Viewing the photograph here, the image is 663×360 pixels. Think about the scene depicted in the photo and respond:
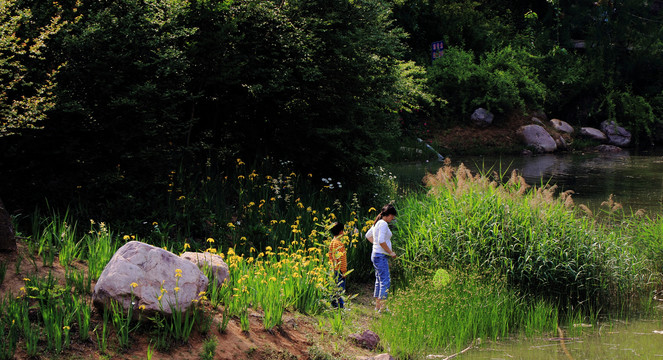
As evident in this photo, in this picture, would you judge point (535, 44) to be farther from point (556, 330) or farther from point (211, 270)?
point (211, 270)

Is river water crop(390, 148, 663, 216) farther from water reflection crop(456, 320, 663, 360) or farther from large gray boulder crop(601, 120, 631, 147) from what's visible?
water reflection crop(456, 320, 663, 360)

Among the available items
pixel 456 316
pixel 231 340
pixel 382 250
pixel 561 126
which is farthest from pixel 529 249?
pixel 561 126

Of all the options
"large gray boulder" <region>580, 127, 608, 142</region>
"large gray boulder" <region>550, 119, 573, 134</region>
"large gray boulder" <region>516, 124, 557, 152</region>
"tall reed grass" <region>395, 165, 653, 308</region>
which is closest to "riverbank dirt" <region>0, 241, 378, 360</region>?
"tall reed grass" <region>395, 165, 653, 308</region>

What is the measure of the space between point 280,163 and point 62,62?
4408 mm

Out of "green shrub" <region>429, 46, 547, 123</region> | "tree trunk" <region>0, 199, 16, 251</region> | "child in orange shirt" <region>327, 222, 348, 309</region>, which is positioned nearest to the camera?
"tree trunk" <region>0, 199, 16, 251</region>

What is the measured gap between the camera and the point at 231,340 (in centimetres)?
598

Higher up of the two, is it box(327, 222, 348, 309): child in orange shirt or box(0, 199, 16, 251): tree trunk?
box(0, 199, 16, 251): tree trunk

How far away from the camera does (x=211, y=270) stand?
6633 millimetres

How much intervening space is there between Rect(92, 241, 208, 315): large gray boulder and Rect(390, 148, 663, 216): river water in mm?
9270

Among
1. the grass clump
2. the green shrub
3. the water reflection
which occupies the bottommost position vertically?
the water reflection

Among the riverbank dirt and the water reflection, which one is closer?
the riverbank dirt

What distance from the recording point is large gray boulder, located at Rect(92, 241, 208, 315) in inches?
218

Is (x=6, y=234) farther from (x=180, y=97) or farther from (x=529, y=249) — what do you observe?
(x=529, y=249)

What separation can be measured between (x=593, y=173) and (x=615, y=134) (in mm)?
11375
